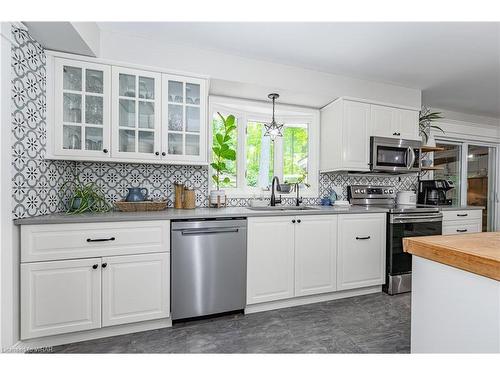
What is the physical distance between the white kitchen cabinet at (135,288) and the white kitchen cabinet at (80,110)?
0.92 metres

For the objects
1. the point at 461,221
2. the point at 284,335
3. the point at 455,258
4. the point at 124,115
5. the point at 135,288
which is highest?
the point at 124,115

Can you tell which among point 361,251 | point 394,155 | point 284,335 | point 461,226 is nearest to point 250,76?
point 394,155

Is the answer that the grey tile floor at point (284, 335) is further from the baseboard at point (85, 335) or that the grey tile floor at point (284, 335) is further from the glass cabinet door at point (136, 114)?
the glass cabinet door at point (136, 114)

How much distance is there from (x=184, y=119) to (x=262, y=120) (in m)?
1.17

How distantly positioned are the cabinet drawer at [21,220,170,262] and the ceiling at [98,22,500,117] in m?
1.67

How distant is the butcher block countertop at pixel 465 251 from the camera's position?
91 centimetres

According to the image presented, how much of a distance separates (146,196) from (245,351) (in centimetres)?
158

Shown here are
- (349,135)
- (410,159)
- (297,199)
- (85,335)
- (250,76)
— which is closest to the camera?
(85,335)

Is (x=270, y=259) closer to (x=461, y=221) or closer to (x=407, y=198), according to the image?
(x=407, y=198)

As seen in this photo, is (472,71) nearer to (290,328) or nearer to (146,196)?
(290,328)

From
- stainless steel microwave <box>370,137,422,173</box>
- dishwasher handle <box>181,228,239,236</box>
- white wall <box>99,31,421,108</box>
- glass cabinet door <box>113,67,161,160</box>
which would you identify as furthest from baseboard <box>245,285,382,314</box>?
white wall <box>99,31,421,108</box>

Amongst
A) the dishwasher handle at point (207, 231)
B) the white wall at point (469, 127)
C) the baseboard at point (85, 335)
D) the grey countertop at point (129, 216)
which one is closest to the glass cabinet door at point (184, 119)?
the grey countertop at point (129, 216)

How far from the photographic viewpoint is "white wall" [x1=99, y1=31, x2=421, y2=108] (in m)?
2.25

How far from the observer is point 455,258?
102cm
